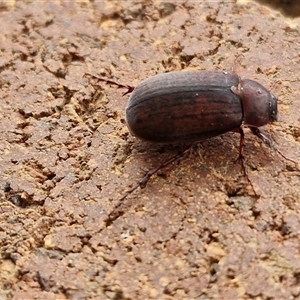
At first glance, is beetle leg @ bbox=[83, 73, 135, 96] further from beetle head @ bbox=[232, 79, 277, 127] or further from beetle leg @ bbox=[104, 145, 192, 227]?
beetle head @ bbox=[232, 79, 277, 127]

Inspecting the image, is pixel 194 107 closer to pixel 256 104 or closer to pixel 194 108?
pixel 194 108

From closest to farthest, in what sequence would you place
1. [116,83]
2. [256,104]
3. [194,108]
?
[194,108]
[256,104]
[116,83]

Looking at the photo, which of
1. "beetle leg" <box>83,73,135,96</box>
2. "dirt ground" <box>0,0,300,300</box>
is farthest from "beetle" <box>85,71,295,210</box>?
"beetle leg" <box>83,73,135,96</box>

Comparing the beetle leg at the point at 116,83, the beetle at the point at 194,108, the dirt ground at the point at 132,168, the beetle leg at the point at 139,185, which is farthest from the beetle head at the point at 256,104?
the beetle leg at the point at 116,83

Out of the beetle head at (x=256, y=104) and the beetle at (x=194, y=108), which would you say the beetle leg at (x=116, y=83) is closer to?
the beetle at (x=194, y=108)

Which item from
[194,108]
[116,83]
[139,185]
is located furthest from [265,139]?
[116,83]
